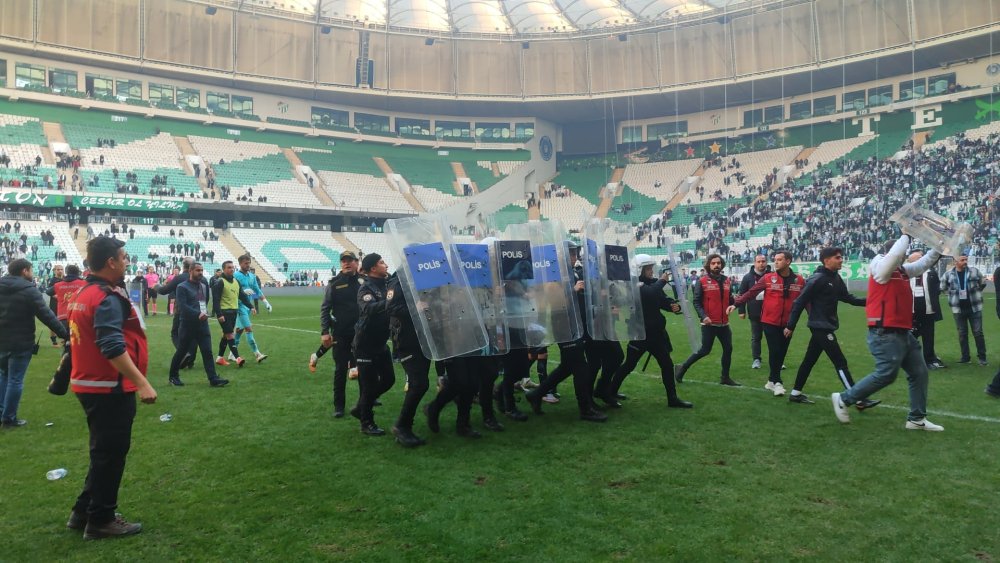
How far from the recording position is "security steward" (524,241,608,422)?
632 cm

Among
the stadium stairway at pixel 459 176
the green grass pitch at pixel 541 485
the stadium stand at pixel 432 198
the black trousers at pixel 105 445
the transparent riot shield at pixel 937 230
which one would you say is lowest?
the green grass pitch at pixel 541 485

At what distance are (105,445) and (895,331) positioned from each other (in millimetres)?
6165

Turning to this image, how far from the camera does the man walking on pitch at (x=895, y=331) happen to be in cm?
568

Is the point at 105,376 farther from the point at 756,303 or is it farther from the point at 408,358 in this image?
the point at 756,303

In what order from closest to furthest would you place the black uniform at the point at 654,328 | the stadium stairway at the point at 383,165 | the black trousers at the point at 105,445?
the black trousers at the point at 105,445 < the black uniform at the point at 654,328 < the stadium stairway at the point at 383,165

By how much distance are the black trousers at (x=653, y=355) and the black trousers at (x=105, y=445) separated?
474cm

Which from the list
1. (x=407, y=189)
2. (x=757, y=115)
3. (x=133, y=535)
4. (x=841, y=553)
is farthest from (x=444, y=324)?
(x=757, y=115)

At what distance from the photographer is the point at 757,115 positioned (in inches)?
1977

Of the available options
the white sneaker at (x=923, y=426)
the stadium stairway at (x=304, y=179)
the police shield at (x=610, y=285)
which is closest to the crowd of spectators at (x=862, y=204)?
the stadium stairway at (x=304, y=179)

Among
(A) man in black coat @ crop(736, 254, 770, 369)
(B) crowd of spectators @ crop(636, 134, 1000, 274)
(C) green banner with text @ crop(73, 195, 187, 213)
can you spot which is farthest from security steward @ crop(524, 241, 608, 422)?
(C) green banner with text @ crop(73, 195, 187, 213)

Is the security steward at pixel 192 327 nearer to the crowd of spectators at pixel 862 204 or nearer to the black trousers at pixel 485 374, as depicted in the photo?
the black trousers at pixel 485 374

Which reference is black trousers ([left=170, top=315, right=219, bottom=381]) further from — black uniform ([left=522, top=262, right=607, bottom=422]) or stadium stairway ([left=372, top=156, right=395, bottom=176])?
stadium stairway ([left=372, top=156, right=395, bottom=176])

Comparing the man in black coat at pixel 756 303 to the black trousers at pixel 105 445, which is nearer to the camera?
the black trousers at pixel 105 445

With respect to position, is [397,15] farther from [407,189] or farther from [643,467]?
[643,467]
